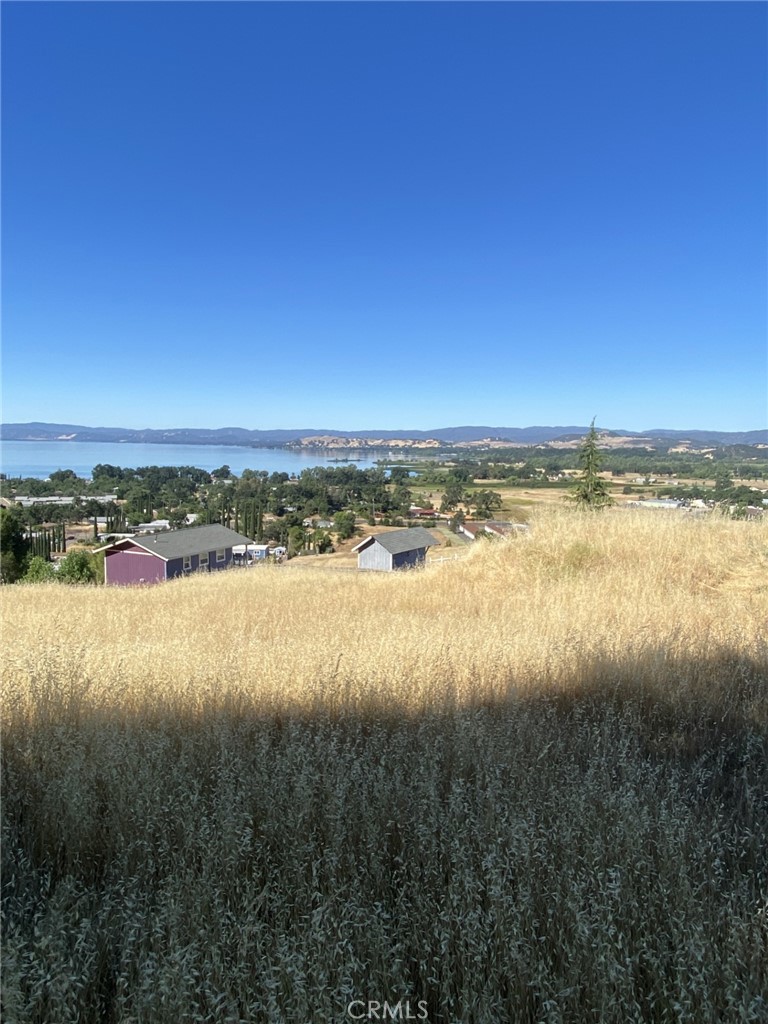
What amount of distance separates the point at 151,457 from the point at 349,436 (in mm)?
55267

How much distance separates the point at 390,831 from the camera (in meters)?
2.13

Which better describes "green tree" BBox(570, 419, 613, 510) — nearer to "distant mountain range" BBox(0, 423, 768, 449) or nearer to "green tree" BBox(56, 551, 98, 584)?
"distant mountain range" BBox(0, 423, 768, 449)

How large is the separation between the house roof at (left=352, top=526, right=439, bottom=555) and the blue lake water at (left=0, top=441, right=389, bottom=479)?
38.4m

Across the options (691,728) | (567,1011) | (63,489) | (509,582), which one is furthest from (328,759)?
(63,489)

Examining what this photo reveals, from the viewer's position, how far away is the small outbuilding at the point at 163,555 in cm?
3569

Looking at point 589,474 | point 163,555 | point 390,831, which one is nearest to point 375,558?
point 163,555

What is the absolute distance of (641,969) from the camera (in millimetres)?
1590

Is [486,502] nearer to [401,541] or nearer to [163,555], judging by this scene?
[401,541]

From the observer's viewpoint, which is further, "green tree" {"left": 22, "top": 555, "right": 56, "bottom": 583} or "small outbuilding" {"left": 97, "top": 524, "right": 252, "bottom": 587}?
"small outbuilding" {"left": 97, "top": 524, "right": 252, "bottom": 587}

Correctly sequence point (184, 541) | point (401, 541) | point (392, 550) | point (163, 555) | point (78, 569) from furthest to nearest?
point (184, 541) < point (163, 555) < point (401, 541) < point (392, 550) < point (78, 569)

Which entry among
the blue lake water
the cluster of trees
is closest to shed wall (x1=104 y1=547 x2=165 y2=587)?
the cluster of trees

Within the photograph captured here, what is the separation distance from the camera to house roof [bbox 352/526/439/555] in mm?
33781

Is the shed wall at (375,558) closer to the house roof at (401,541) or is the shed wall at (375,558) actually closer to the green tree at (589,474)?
the house roof at (401,541)

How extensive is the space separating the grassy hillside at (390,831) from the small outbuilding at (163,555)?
3199 centimetres
